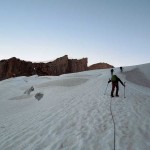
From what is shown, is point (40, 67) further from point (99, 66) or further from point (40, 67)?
point (99, 66)

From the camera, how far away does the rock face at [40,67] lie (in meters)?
95.4

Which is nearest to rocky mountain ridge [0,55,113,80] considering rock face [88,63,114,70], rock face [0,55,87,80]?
rock face [0,55,87,80]

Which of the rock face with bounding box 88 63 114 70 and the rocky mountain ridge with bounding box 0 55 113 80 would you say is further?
the rock face with bounding box 88 63 114 70

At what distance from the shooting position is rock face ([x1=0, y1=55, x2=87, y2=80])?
95375 millimetres

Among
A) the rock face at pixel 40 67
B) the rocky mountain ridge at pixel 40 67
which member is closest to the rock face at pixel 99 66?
the rocky mountain ridge at pixel 40 67

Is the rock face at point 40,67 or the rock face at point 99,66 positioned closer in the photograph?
the rock face at point 40,67

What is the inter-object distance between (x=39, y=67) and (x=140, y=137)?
94.7 metres

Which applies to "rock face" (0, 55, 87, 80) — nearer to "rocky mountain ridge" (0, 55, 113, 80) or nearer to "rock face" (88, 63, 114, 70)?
"rocky mountain ridge" (0, 55, 113, 80)

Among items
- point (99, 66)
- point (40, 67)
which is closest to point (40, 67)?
point (40, 67)

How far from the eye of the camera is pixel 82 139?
6.64 metres

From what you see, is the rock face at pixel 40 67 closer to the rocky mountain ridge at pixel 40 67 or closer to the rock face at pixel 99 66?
the rocky mountain ridge at pixel 40 67

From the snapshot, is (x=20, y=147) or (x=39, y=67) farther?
(x=39, y=67)

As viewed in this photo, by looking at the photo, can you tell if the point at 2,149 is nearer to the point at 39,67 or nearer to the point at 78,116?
the point at 78,116

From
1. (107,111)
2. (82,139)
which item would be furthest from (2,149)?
(107,111)
